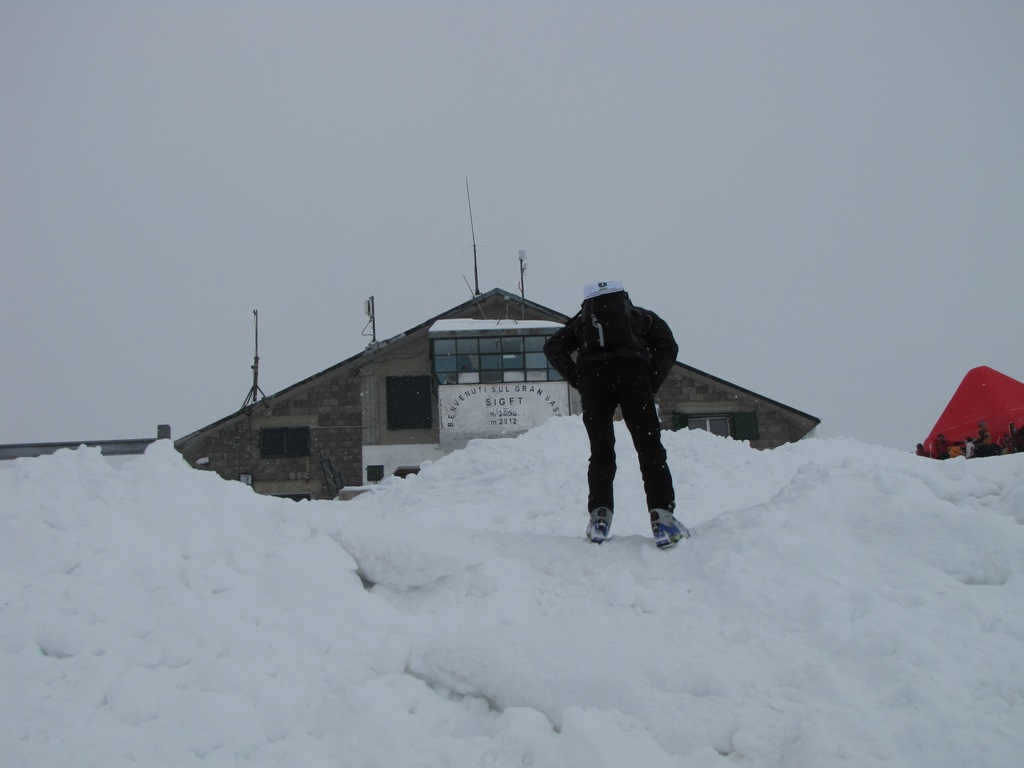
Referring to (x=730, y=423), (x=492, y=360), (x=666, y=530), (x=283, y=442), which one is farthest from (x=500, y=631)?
(x=730, y=423)

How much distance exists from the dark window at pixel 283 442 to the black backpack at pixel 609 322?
20.2 metres

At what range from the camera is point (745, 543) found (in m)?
4.79

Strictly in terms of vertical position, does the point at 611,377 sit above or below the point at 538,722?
above

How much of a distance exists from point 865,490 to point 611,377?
1733 millimetres

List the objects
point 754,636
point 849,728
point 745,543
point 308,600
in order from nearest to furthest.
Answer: point 849,728, point 754,636, point 308,600, point 745,543

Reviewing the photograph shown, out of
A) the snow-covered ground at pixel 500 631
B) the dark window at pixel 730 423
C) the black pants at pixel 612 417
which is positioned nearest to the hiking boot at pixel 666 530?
the snow-covered ground at pixel 500 631

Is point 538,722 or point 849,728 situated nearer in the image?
point 849,728

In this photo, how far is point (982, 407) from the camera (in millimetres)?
15469

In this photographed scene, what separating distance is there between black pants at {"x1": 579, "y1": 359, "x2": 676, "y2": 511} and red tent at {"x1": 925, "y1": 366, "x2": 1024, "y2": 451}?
460 inches

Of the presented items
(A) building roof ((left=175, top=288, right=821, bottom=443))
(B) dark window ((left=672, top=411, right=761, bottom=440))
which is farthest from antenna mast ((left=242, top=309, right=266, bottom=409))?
(B) dark window ((left=672, top=411, right=761, bottom=440))

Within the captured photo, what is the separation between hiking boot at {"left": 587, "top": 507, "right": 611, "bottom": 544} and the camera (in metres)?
5.42

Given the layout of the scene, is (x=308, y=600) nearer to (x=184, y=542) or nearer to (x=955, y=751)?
(x=184, y=542)

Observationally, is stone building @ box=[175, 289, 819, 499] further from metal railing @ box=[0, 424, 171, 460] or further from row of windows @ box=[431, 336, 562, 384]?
metal railing @ box=[0, 424, 171, 460]

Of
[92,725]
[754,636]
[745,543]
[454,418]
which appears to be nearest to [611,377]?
[745,543]
